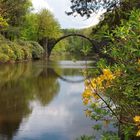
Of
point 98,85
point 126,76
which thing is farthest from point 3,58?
point 126,76

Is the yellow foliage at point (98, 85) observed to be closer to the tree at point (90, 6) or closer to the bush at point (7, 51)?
the tree at point (90, 6)

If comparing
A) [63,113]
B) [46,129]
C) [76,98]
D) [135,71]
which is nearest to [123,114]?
[135,71]

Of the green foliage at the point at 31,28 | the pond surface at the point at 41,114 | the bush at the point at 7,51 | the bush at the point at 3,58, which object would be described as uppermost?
the green foliage at the point at 31,28

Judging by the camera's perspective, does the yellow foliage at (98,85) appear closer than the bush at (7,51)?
Yes

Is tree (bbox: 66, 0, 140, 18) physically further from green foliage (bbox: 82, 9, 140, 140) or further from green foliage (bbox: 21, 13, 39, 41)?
green foliage (bbox: 21, 13, 39, 41)

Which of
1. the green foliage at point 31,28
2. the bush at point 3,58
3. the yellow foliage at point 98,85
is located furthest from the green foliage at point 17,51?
the yellow foliage at point 98,85

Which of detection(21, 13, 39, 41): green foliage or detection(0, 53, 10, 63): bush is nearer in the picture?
detection(0, 53, 10, 63): bush

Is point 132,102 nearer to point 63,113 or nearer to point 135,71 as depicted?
point 135,71

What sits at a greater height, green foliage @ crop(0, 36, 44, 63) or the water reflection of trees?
green foliage @ crop(0, 36, 44, 63)

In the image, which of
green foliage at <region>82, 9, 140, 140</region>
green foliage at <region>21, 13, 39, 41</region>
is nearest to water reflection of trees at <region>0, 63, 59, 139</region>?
green foliage at <region>82, 9, 140, 140</region>

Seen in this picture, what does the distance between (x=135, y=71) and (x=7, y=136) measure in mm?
8067

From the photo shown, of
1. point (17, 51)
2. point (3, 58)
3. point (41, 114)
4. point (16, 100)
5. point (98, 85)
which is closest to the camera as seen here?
point (98, 85)

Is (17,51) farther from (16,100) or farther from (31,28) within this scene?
(16,100)

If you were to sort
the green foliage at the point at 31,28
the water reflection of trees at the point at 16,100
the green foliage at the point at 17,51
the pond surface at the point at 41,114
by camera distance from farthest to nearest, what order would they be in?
the green foliage at the point at 31,28 → the green foliage at the point at 17,51 → the water reflection of trees at the point at 16,100 → the pond surface at the point at 41,114
